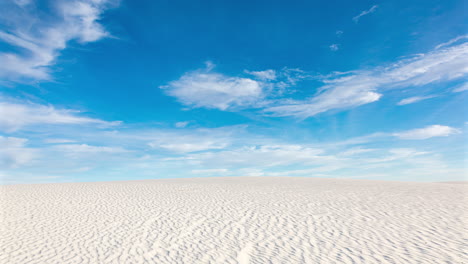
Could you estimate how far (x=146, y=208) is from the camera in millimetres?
18359

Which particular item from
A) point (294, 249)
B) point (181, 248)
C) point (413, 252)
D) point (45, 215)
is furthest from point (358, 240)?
point (45, 215)

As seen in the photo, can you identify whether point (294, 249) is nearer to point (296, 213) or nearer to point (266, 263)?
point (266, 263)

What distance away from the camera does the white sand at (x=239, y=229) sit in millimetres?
10531

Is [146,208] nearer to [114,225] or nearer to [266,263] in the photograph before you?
[114,225]

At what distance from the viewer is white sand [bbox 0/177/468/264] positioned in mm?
10531

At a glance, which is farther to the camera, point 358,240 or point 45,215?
point 45,215

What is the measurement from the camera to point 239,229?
1359cm

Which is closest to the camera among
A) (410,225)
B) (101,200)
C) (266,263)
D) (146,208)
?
(266,263)

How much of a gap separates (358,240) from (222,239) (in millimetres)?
6206

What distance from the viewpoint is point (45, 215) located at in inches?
664

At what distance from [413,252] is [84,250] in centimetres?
1374

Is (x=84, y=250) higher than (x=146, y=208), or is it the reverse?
(x=146, y=208)

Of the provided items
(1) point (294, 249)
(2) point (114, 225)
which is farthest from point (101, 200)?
(1) point (294, 249)

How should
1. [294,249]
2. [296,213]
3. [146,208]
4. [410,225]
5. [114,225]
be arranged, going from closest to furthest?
[294,249] → [410,225] → [114,225] → [296,213] → [146,208]
